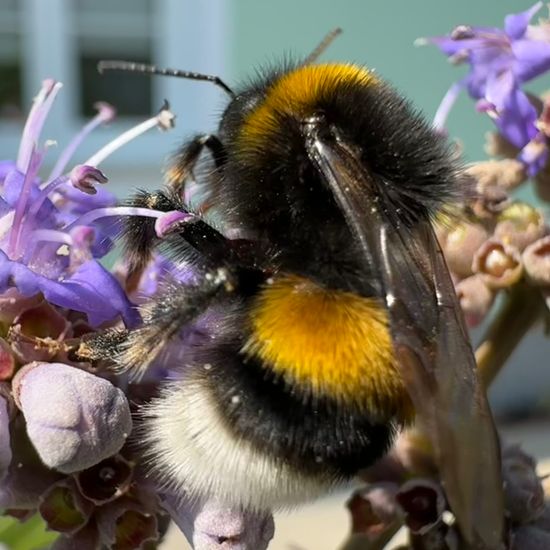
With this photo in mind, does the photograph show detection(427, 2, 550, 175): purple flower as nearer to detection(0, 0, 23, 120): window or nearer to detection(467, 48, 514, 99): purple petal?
detection(467, 48, 514, 99): purple petal

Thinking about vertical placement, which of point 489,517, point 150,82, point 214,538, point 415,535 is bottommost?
point 150,82

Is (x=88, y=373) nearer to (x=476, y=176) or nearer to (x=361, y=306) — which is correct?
(x=361, y=306)

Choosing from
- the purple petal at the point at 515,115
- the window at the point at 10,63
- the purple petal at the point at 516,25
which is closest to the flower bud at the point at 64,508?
the purple petal at the point at 515,115

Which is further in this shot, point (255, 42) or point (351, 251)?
point (255, 42)

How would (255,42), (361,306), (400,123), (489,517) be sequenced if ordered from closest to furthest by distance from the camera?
(489,517)
(361,306)
(400,123)
(255,42)

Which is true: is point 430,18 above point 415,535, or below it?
below

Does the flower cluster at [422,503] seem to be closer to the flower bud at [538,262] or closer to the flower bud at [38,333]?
the flower bud at [538,262]

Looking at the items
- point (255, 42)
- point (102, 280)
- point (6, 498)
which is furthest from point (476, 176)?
point (255, 42)

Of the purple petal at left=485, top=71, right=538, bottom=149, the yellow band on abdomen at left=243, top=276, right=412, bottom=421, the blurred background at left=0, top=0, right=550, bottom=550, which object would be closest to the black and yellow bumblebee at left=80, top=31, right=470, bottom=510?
the yellow band on abdomen at left=243, top=276, right=412, bottom=421
